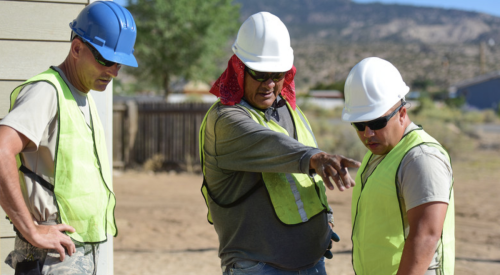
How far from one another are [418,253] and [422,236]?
6 cm

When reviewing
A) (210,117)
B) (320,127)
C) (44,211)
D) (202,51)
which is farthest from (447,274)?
(202,51)

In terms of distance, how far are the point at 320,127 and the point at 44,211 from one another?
19369 mm

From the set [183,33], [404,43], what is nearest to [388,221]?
[183,33]

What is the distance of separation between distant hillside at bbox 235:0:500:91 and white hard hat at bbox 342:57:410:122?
2399 centimetres

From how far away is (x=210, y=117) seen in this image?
2455 mm

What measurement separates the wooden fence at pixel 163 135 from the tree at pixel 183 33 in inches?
486

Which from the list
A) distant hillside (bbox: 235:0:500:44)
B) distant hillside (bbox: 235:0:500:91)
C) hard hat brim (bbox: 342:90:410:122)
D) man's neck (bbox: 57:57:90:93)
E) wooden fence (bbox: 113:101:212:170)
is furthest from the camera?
distant hillside (bbox: 235:0:500:44)

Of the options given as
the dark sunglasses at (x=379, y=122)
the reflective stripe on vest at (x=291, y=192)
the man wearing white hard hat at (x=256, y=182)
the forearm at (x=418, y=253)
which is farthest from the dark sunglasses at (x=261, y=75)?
the forearm at (x=418, y=253)

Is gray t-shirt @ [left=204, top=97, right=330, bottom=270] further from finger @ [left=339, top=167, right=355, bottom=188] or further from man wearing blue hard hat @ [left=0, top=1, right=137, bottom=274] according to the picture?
man wearing blue hard hat @ [left=0, top=1, right=137, bottom=274]

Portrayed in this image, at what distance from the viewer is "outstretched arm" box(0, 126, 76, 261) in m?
1.94

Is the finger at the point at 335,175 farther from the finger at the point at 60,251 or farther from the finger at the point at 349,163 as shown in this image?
the finger at the point at 60,251

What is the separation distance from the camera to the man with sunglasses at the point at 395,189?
1997 mm

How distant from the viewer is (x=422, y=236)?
1.99 meters

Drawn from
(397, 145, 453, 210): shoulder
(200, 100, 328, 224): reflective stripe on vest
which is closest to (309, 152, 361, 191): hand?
(397, 145, 453, 210): shoulder
